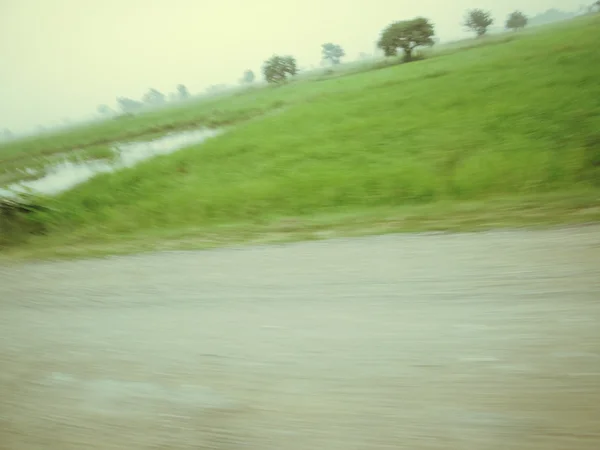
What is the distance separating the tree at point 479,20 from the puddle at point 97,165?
1.34 m

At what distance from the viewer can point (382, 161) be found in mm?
1548

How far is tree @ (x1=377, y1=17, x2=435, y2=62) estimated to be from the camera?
1700 millimetres

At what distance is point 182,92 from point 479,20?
156cm

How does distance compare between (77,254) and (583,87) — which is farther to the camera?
(77,254)

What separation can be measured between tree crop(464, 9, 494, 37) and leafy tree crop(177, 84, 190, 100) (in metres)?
1.48

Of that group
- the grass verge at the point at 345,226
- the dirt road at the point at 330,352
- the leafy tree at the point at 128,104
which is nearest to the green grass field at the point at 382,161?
the grass verge at the point at 345,226

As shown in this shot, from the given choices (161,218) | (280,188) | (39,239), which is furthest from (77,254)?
(280,188)

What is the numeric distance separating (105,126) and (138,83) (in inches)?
12.7

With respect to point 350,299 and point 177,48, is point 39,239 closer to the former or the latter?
point 177,48

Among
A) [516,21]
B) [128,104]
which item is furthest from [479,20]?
[128,104]

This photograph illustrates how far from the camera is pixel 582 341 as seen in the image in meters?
0.91

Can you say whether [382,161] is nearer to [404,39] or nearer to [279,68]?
[404,39]

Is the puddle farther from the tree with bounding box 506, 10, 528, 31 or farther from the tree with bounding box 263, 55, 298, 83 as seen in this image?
the tree with bounding box 506, 10, 528, 31

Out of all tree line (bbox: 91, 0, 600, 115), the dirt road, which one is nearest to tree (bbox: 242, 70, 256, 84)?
tree line (bbox: 91, 0, 600, 115)
